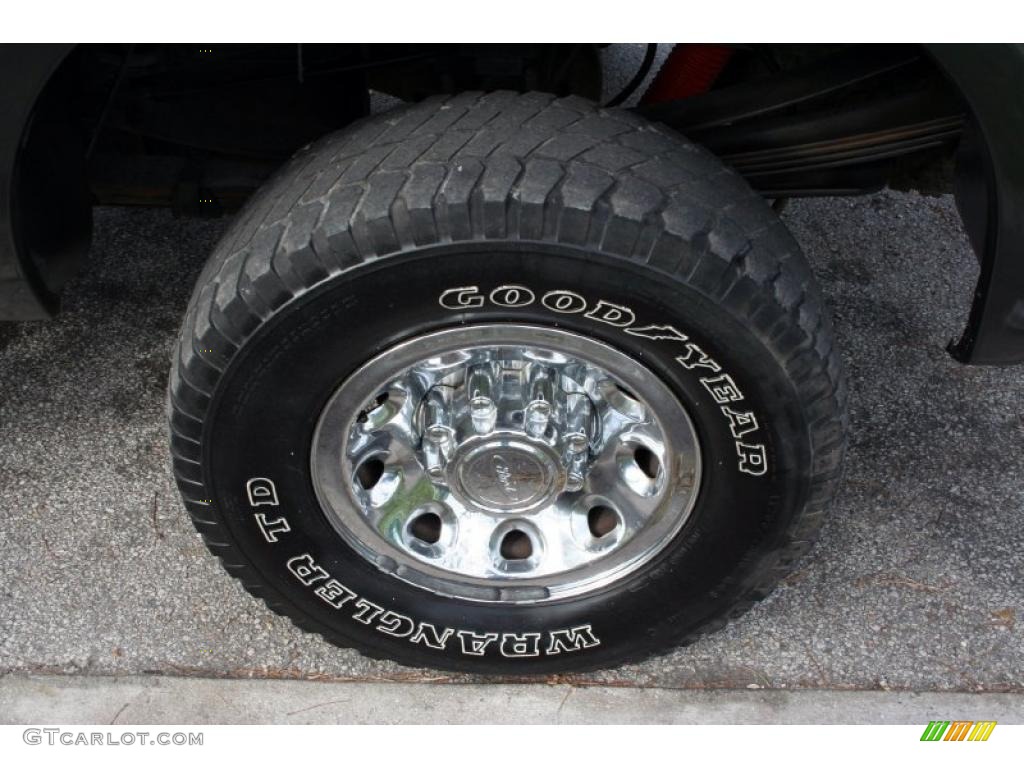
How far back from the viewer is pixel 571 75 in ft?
9.75

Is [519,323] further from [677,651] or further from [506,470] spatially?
[677,651]

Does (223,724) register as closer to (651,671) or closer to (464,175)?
(651,671)

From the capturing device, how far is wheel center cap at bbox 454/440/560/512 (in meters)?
2.27

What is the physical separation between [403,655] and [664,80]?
1.60 metres

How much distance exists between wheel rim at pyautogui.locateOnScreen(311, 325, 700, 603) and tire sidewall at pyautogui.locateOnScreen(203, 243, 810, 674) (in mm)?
44

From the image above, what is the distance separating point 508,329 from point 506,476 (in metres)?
0.45

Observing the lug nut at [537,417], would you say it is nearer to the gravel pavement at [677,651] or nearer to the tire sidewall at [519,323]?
the tire sidewall at [519,323]

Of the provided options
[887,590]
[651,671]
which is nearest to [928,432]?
[887,590]

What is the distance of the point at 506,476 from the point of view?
7.57ft

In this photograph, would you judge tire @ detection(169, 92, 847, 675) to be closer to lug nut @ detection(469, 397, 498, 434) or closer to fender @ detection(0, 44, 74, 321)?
lug nut @ detection(469, 397, 498, 434)
